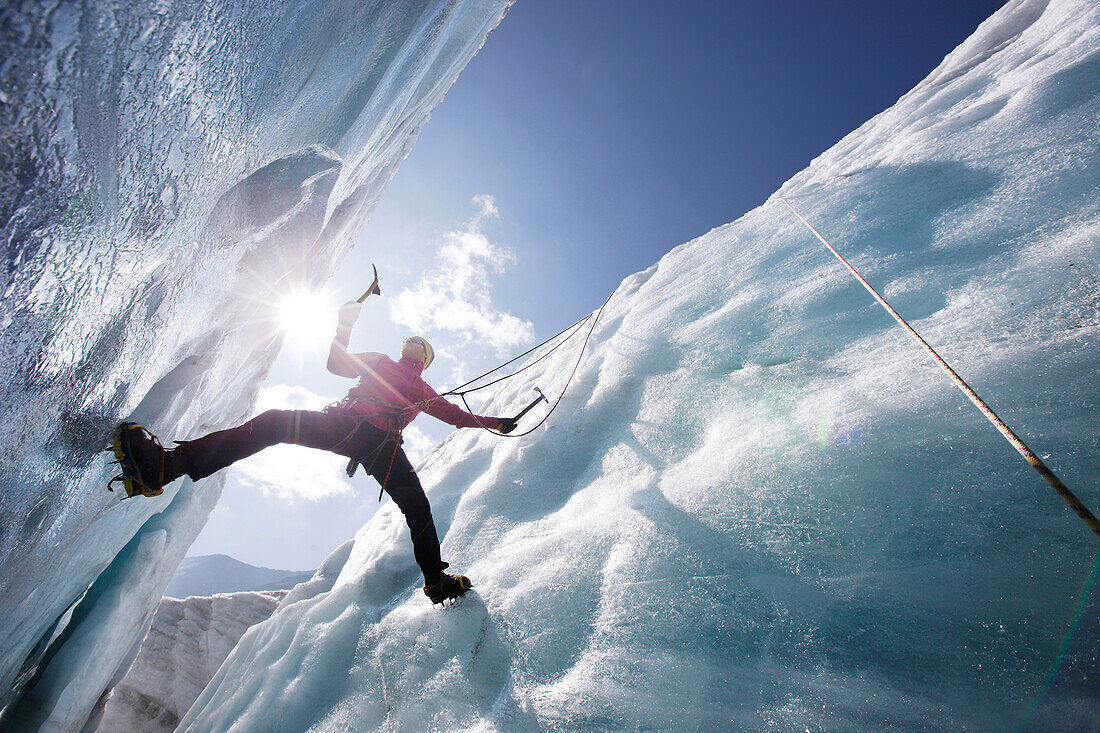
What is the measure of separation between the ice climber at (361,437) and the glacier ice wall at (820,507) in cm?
40

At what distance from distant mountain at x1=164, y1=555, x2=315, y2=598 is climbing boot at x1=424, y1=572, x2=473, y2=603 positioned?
5674 centimetres

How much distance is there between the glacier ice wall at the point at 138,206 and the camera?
1.18 m

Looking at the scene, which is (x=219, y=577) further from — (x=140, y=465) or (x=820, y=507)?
(x=820, y=507)

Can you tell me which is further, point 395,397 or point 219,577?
point 219,577

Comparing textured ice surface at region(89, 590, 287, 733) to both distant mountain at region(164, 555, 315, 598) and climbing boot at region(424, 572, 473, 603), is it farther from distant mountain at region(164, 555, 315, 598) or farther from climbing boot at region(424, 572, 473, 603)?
distant mountain at region(164, 555, 315, 598)

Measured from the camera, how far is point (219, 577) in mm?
56469

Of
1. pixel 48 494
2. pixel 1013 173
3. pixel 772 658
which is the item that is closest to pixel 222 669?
pixel 48 494

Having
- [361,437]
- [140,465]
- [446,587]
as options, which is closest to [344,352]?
[361,437]

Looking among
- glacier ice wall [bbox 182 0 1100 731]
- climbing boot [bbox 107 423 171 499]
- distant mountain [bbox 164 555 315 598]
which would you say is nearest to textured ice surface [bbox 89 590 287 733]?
glacier ice wall [bbox 182 0 1100 731]

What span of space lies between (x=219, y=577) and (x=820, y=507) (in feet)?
251

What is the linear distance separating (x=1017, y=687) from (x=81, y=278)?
9.87 feet

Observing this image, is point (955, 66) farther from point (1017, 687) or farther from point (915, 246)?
point (1017, 687)

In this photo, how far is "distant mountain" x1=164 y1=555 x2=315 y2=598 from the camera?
169 feet

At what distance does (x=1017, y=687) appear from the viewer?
1.02 m
